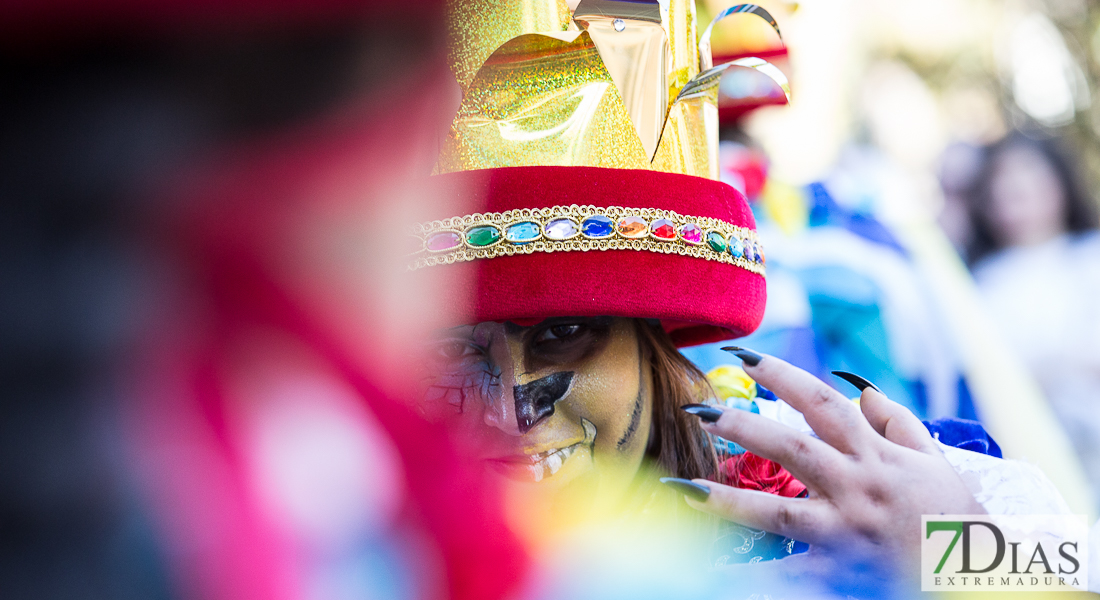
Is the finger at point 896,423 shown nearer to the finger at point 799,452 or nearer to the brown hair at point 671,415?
the finger at point 799,452

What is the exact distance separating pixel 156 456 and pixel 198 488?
0.04 m

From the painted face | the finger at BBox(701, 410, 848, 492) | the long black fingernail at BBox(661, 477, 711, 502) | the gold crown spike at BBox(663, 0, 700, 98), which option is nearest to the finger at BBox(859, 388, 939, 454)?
the finger at BBox(701, 410, 848, 492)

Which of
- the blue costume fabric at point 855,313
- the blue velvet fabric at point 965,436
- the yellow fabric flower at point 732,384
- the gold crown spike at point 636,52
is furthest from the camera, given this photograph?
the blue costume fabric at point 855,313

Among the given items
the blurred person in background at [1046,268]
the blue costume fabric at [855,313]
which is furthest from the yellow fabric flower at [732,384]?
the blurred person in background at [1046,268]

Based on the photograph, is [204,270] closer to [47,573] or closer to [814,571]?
[47,573]

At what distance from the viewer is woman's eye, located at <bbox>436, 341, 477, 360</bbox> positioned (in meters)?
1.36

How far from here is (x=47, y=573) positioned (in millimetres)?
363

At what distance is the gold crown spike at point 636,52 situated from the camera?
47.9 inches

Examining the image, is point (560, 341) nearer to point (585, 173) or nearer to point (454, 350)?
point (454, 350)

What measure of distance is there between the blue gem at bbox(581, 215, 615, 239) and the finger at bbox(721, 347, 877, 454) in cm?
32

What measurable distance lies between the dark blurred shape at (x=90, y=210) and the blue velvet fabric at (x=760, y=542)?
1.16 m

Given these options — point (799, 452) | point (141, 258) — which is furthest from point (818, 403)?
point (141, 258)

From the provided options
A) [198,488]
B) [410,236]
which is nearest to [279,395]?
[198,488]

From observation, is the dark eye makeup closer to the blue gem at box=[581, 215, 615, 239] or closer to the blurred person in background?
the blue gem at box=[581, 215, 615, 239]
